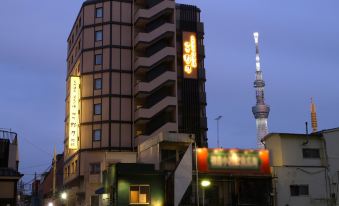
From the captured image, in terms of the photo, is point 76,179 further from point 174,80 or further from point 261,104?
point 261,104

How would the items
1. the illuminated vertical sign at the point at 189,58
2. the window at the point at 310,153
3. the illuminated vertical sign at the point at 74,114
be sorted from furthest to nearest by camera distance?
the illuminated vertical sign at the point at 189,58 → the illuminated vertical sign at the point at 74,114 → the window at the point at 310,153

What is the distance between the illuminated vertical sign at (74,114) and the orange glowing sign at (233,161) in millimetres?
32946

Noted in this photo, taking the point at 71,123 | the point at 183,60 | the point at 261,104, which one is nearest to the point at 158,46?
the point at 183,60

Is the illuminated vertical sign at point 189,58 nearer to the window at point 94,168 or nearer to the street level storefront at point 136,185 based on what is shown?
the window at point 94,168

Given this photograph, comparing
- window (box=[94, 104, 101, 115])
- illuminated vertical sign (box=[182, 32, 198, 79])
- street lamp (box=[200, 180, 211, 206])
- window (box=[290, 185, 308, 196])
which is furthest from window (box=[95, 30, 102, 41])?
window (box=[290, 185, 308, 196])

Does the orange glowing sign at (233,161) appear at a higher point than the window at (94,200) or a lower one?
higher

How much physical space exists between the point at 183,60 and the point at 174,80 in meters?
5.22

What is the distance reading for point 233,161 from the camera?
4853 cm

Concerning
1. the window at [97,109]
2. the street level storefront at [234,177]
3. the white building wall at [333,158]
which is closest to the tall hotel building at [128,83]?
the window at [97,109]

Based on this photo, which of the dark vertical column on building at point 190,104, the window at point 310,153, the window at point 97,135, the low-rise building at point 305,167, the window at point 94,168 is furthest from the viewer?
the dark vertical column on building at point 190,104

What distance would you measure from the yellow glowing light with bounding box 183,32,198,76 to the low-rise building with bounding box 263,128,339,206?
102 ft

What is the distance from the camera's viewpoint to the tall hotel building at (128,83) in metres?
74.9

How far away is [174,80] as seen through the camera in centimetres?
7612

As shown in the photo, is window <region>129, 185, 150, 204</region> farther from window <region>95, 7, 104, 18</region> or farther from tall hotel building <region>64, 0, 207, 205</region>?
window <region>95, 7, 104, 18</region>
